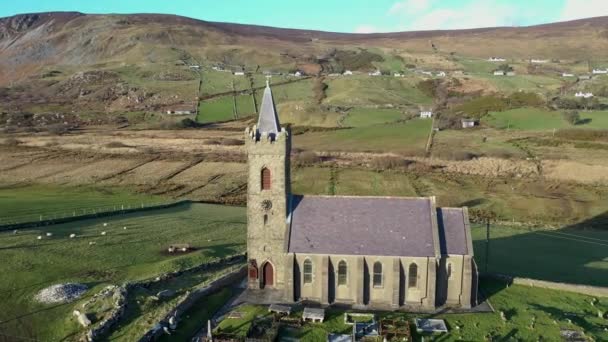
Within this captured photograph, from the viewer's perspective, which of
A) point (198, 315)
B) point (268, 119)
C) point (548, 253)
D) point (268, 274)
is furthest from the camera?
point (548, 253)

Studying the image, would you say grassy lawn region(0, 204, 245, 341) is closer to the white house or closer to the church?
the church

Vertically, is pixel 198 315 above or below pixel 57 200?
below

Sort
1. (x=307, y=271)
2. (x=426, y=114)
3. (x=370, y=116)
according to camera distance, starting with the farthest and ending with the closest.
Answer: (x=426, y=114) → (x=370, y=116) → (x=307, y=271)

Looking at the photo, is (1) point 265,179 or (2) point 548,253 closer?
(1) point 265,179

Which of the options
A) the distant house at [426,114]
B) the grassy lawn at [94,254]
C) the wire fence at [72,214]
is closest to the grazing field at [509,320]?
the grassy lawn at [94,254]

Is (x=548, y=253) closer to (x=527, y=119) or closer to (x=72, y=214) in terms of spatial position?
(x=72, y=214)

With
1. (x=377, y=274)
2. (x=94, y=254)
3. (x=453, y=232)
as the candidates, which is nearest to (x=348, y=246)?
(x=377, y=274)

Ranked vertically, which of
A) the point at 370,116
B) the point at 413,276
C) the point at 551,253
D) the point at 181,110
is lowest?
the point at 551,253
